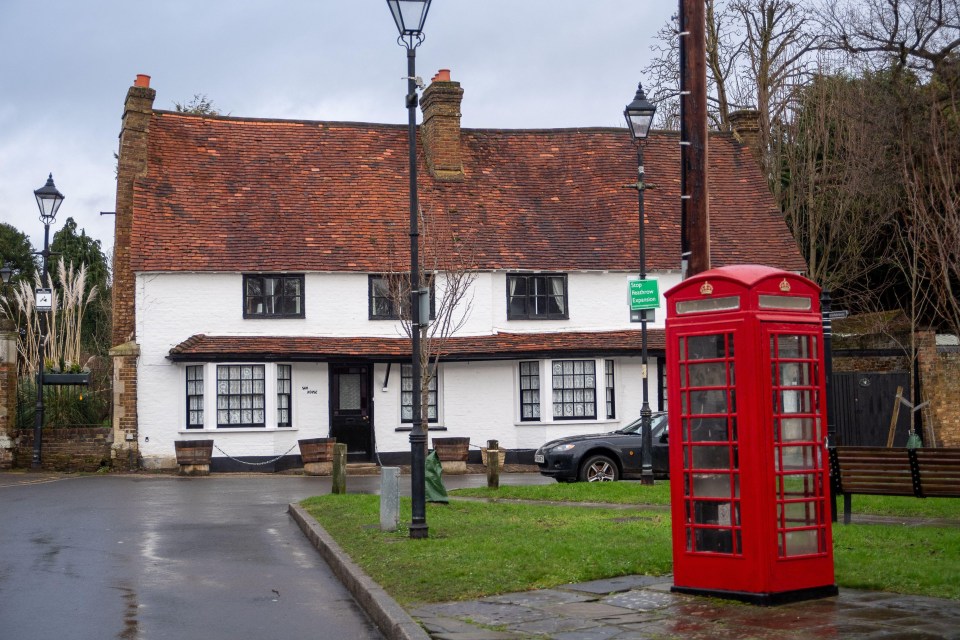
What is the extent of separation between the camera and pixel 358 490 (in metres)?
22.8

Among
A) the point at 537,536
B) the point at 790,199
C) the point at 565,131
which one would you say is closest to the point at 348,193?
the point at 565,131

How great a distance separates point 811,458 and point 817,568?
875 millimetres

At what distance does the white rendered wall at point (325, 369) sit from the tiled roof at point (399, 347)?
1.37 ft

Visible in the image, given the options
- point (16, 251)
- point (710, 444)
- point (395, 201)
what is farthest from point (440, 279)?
point (16, 251)

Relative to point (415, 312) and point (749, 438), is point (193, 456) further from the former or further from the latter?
point (749, 438)

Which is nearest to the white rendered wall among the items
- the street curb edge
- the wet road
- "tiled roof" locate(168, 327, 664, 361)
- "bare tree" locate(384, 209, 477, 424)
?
"tiled roof" locate(168, 327, 664, 361)

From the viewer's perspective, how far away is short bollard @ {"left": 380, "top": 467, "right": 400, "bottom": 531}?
45.9ft

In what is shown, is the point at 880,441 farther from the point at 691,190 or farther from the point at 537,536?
the point at 691,190

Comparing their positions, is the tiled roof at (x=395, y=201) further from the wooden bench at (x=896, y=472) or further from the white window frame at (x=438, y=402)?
the wooden bench at (x=896, y=472)

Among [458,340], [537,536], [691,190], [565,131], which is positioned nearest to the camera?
[691,190]

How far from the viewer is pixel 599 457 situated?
2253cm

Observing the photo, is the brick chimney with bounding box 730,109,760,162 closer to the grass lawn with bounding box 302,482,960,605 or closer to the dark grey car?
the dark grey car

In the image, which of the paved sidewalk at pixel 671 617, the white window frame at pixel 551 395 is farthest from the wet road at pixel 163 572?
the white window frame at pixel 551 395

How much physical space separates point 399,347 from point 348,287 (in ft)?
7.07
